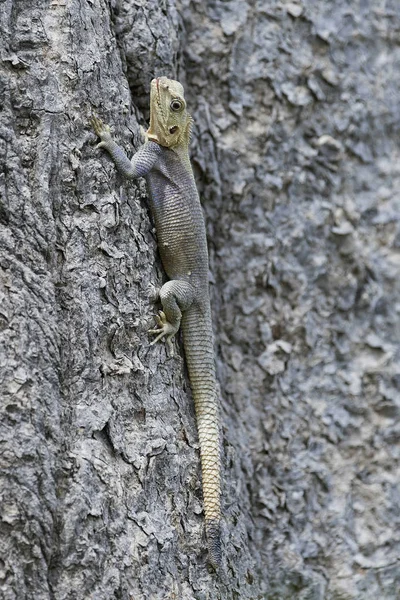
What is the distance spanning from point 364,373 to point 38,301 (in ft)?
9.45

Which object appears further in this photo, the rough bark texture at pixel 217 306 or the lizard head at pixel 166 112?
the lizard head at pixel 166 112

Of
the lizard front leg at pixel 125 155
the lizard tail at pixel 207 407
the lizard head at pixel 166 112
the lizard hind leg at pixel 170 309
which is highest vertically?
the lizard head at pixel 166 112

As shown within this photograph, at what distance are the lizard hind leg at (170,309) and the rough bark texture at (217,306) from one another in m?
0.11

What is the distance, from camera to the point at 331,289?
5.59 metres

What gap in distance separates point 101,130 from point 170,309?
1.08 metres

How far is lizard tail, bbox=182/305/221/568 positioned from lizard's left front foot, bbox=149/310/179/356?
0.25 meters

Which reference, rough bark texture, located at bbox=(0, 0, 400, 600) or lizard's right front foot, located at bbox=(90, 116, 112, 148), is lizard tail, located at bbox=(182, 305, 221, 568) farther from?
lizard's right front foot, located at bbox=(90, 116, 112, 148)

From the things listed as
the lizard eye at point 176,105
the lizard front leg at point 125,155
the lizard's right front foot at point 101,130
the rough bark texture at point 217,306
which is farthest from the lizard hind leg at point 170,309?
the lizard eye at point 176,105

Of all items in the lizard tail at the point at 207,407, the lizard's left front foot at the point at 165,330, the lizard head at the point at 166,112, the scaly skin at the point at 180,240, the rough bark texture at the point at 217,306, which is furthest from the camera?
the lizard head at the point at 166,112

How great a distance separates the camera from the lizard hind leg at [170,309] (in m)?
4.28

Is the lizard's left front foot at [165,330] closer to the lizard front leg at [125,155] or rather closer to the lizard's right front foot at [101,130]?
the lizard front leg at [125,155]

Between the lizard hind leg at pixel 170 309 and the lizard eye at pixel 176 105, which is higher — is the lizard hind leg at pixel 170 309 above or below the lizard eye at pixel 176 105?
below

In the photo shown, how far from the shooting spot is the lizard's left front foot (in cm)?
424

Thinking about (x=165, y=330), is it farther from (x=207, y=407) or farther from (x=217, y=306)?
(x=217, y=306)
